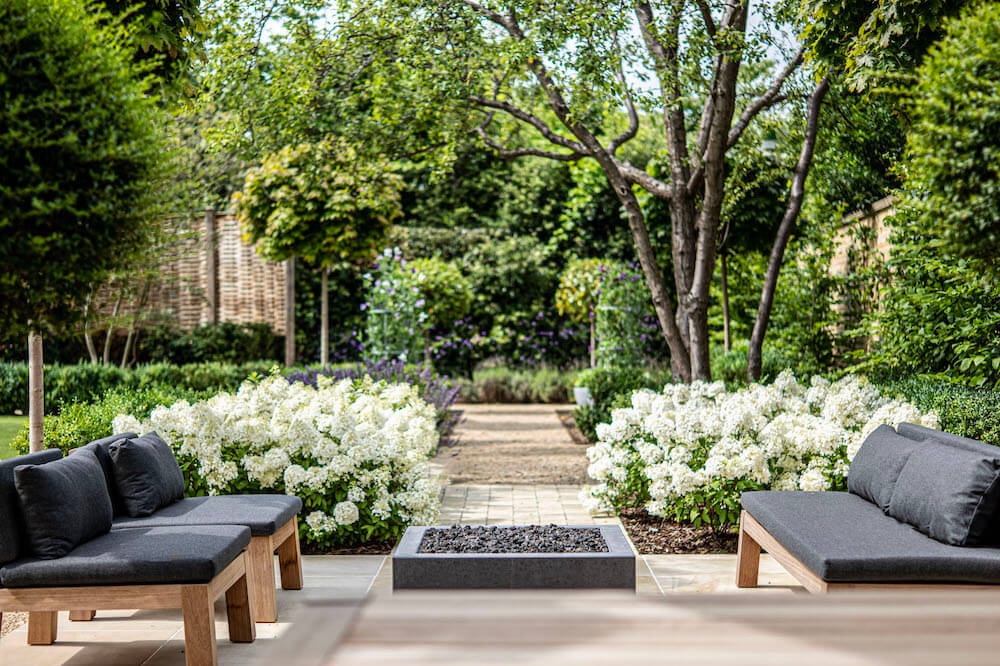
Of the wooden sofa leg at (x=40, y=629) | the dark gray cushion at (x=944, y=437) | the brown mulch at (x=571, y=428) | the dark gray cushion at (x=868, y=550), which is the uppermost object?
the dark gray cushion at (x=944, y=437)

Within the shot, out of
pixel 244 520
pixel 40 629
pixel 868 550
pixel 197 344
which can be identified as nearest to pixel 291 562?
pixel 244 520

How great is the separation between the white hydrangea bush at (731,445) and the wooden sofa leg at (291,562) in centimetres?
194

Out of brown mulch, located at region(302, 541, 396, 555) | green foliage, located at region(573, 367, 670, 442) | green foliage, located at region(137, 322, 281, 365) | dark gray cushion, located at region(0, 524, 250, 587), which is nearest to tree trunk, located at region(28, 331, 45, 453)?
brown mulch, located at region(302, 541, 396, 555)

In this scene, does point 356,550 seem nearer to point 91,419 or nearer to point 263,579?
point 263,579

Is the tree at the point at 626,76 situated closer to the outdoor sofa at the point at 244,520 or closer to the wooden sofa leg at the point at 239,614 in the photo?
the outdoor sofa at the point at 244,520

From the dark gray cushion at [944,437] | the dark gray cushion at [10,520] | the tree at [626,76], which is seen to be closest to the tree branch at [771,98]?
the tree at [626,76]

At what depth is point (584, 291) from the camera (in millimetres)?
12641

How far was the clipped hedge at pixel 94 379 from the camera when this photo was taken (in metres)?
8.16

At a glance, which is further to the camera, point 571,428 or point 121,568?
point 571,428

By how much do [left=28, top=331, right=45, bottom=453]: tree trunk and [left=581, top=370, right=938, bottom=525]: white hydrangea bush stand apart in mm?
3077

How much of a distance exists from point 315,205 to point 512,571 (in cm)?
557

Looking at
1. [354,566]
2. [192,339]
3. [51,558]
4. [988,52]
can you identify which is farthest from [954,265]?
[192,339]

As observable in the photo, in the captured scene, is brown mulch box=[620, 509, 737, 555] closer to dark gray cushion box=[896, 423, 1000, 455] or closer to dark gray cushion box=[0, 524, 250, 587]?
dark gray cushion box=[896, 423, 1000, 455]

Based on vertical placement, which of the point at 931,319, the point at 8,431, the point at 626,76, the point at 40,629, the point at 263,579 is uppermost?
the point at 626,76
